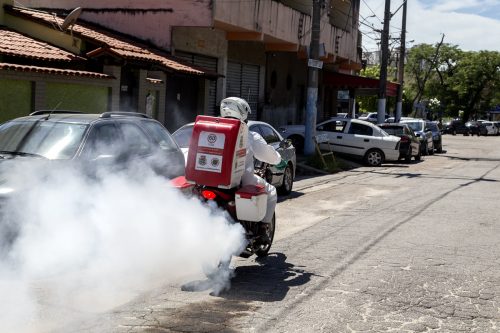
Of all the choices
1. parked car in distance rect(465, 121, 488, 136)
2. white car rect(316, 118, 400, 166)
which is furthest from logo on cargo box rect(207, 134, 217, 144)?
parked car in distance rect(465, 121, 488, 136)

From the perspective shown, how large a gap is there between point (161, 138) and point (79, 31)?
9834 mm

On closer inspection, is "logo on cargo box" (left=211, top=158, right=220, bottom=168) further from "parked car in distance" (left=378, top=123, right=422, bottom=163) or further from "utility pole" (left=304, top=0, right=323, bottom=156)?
"parked car in distance" (left=378, top=123, right=422, bottom=163)

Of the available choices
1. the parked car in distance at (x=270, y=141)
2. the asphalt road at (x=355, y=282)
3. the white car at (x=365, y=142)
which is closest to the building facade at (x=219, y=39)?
the white car at (x=365, y=142)

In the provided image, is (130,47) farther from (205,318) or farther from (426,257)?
(205,318)

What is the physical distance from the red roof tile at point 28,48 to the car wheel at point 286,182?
564 cm

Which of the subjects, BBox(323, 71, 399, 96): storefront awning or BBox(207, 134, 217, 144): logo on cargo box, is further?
BBox(323, 71, 399, 96): storefront awning

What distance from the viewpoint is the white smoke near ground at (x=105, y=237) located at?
21.4 ft

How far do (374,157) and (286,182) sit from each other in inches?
403

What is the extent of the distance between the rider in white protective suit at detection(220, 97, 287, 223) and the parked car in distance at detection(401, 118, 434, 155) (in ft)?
79.4

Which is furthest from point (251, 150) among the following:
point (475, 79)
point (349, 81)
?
point (475, 79)

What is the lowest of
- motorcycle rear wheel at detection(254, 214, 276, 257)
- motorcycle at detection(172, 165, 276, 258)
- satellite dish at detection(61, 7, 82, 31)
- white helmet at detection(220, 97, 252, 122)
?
motorcycle rear wheel at detection(254, 214, 276, 257)

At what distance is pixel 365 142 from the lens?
23.9 metres

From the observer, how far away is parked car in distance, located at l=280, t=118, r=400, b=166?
2392 cm

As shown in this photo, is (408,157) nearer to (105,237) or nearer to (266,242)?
(266,242)
